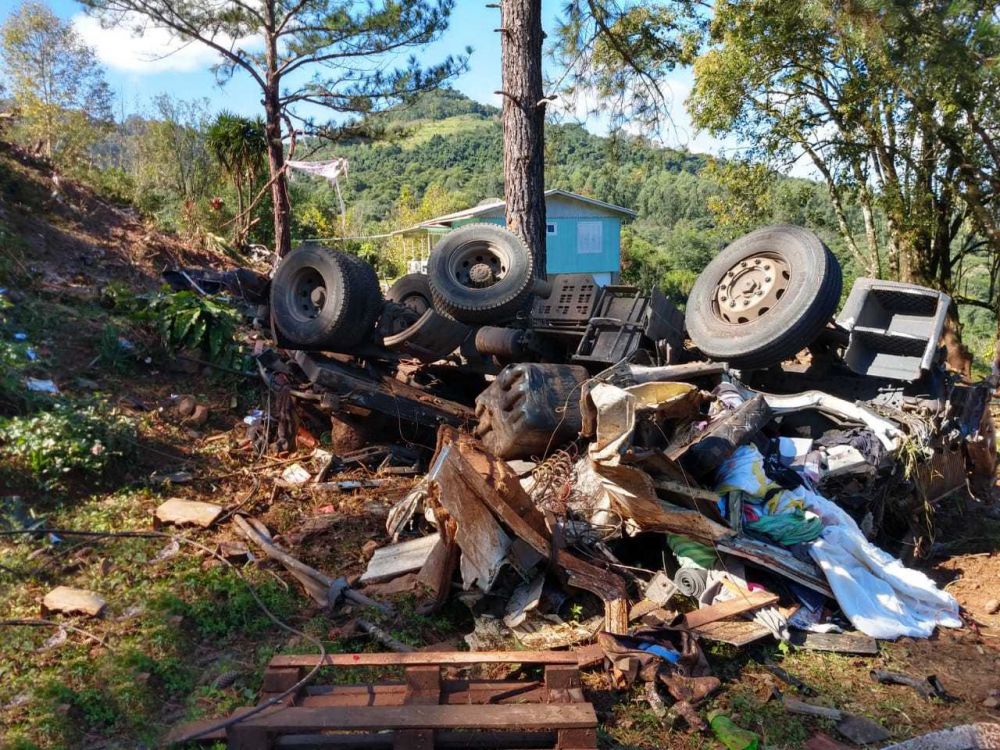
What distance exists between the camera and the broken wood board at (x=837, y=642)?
372cm

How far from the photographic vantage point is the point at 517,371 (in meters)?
4.88

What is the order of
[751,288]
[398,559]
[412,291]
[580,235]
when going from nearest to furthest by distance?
[398,559], [751,288], [412,291], [580,235]

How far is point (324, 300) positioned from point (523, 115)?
3.19m

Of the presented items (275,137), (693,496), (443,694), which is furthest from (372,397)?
(275,137)

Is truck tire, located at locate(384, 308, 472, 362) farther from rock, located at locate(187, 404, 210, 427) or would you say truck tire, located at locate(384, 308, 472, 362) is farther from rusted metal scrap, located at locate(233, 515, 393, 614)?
rusted metal scrap, located at locate(233, 515, 393, 614)

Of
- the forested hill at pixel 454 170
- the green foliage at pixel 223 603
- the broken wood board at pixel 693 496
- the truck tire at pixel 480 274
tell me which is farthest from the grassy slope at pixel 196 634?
the forested hill at pixel 454 170

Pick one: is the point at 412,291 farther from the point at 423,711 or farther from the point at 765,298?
the point at 423,711

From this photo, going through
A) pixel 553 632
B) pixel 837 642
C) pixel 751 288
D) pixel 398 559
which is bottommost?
pixel 837 642

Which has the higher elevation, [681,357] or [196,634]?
[681,357]

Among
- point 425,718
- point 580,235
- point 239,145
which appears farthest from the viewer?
point 580,235

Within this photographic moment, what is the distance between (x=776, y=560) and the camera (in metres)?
3.91

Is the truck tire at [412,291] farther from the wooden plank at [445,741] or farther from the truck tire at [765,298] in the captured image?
the wooden plank at [445,741]

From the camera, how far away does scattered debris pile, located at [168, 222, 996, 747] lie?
358cm

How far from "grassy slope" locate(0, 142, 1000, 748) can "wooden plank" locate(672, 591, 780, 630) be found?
14cm
